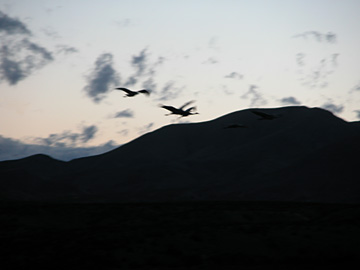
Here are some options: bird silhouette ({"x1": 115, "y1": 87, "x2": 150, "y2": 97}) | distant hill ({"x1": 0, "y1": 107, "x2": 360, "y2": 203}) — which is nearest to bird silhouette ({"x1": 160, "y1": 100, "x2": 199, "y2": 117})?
bird silhouette ({"x1": 115, "y1": 87, "x2": 150, "y2": 97})

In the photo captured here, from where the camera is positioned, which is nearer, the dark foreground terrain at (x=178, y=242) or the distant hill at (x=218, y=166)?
the dark foreground terrain at (x=178, y=242)

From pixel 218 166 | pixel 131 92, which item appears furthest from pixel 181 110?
pixel 218 166

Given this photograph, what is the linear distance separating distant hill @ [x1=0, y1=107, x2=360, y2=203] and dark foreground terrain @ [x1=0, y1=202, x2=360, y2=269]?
55766 mm

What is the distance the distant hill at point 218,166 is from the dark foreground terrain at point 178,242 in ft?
183

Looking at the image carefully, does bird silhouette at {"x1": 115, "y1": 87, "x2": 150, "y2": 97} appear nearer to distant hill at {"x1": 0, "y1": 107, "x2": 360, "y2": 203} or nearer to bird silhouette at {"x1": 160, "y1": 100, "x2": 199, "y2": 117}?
bird silhouette at {"x1": 160, "y1": 100, "x2": 199, "y2": 117}

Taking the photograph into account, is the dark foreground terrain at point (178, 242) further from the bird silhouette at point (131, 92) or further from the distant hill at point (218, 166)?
the distant hill at point (218, 166)

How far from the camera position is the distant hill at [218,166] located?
336 feet

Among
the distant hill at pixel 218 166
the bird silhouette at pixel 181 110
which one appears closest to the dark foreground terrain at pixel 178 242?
the bird silhouette at pixel 181 110

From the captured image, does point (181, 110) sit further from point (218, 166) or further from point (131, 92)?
point (218, 166)

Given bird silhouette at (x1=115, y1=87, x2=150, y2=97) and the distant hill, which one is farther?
the distant hill

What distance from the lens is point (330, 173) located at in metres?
104

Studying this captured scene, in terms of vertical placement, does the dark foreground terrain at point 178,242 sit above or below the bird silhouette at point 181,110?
below

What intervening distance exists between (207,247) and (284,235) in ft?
18.6

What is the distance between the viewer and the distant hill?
102562 millimetres
